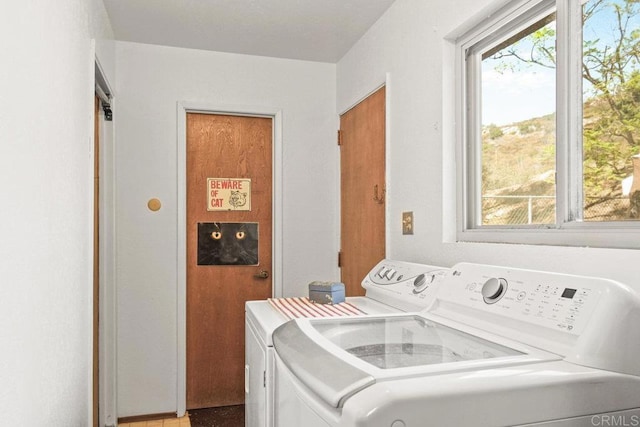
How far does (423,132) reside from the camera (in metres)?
2.17

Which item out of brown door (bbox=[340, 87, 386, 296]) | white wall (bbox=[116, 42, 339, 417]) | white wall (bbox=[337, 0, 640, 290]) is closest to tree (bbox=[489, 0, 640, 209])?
white wall (bbox=[337, 0, 640, 290])

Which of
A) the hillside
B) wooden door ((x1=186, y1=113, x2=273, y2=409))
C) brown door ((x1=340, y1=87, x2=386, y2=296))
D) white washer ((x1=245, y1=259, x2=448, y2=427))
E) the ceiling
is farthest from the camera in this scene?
wooden door ((x1=186, y1=113, x2=273, y2=409))

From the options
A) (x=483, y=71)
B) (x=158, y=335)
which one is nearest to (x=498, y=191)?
(x=483, y=71)

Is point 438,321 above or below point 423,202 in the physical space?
below

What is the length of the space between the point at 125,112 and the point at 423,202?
6.39 feet

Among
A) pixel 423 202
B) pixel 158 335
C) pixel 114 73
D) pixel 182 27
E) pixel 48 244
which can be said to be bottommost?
pixel 158 335

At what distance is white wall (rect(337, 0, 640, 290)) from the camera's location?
1882mm

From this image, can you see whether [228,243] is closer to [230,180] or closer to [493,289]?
[230,180]

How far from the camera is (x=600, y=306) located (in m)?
1.02

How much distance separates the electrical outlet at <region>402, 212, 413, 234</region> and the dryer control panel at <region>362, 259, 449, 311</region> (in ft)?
0.60

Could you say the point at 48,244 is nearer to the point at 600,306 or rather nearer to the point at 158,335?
the point at 600,306

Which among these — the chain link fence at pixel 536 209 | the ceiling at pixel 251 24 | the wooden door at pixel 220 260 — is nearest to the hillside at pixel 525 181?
the chain link fence at pixel 536 209

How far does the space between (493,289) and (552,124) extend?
2.15 ft

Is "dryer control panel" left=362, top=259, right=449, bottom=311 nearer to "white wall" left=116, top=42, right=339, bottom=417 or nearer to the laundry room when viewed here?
the laundry room
